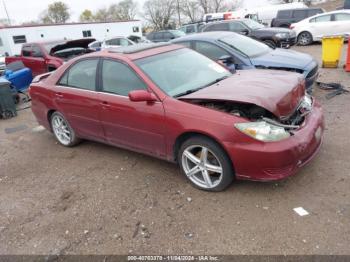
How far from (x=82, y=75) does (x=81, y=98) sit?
14.6 inches

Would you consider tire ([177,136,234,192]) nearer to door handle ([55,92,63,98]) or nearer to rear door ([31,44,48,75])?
door handle ([55,92,63,98])

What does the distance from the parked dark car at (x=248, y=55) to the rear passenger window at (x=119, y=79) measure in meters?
2.50

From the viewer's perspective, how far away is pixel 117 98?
4078 mm

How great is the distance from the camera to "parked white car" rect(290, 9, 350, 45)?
15078mm

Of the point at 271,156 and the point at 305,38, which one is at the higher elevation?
the point at 271,156

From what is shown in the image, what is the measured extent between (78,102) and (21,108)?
4925 millimetres

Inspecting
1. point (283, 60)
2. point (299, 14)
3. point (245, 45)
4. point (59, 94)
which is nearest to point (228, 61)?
point (245, 45)

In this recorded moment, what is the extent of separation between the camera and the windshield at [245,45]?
670cm

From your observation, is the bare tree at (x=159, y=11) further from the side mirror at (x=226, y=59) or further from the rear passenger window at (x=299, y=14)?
the side mirror at (x=226, y=59)

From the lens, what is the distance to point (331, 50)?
30.8 feet

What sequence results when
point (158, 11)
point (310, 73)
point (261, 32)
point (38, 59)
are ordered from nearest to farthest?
point (310, 73) → point (38, 59) → point (261, 32) → point (158, 11)

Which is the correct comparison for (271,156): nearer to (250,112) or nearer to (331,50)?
(250,112)

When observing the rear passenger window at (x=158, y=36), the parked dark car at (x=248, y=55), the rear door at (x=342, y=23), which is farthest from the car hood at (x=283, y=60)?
the rear passenger window at (x=158, y=36)

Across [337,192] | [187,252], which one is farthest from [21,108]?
[337,192]
